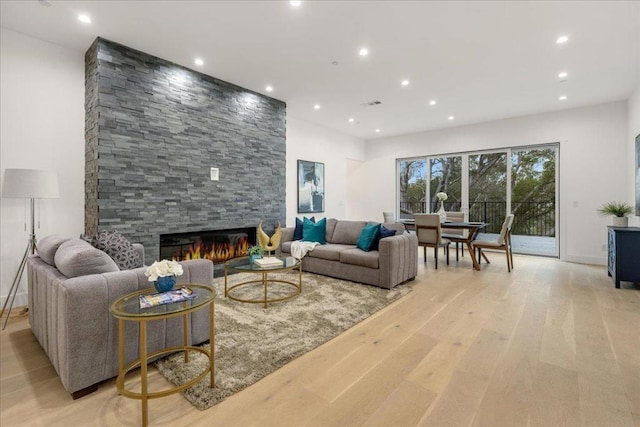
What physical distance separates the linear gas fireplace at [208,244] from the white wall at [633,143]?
606cm

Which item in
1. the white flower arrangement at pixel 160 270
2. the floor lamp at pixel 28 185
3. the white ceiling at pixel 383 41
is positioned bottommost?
the white flower arrangement at pixel 160 270

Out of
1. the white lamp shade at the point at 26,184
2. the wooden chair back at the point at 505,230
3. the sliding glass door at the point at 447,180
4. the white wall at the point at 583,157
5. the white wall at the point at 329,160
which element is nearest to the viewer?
the white lamp shade at the point at 26,184

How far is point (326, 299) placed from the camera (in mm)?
3410

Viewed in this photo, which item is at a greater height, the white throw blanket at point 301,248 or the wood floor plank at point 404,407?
the white throw blanket at point 301,248

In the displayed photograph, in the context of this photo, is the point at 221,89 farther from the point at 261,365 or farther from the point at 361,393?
the point at 361,393

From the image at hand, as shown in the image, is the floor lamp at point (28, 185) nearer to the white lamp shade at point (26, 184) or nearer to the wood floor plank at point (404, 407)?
the white lamp shade at point (26, 184)

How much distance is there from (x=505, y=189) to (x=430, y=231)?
2868mm

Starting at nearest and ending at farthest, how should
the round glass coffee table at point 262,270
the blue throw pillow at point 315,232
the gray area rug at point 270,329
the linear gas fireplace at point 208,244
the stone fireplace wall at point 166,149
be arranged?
1. the gray area rug at point 270,329
2. the round glass coffee table at point 262,270
3. the stone fireplace wall at point 166,149
4. the linear gas fireplace at point 208,244
5. the blue throw pillow at point 315,232

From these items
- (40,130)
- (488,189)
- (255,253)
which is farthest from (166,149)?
(488,189)

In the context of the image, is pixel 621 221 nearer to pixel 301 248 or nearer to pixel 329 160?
pixel 301 248

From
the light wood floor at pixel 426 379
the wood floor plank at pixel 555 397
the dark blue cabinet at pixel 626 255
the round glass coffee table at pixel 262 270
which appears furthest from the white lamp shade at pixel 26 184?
the dark blue cabinet at pixel 626 255

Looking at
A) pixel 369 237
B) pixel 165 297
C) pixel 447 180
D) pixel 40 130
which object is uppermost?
pixel 40 130

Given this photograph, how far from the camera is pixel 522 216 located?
6520mm

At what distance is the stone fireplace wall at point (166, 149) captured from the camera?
349 cm
